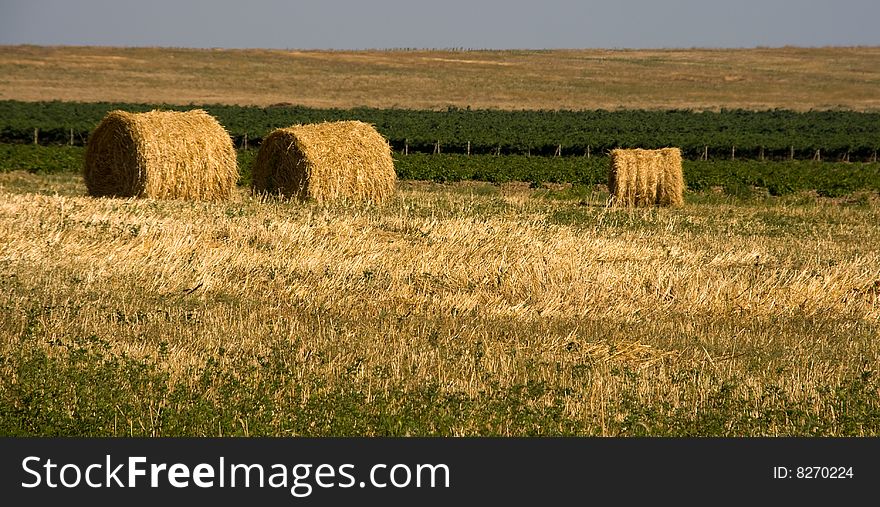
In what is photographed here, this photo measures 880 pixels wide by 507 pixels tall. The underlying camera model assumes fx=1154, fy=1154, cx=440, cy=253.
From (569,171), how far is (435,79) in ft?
253

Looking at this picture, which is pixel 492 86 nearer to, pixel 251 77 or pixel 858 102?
pixel 251 77

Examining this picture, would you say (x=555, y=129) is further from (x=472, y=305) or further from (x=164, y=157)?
(x=472, y=305)

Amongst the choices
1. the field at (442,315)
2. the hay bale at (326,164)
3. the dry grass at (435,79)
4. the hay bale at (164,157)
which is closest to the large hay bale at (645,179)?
the field at (442,315)

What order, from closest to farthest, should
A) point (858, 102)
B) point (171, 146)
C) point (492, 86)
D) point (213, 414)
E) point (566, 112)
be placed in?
point (213, 414) < point (171, 146) < point (566, 112) < point (858, 102) < point (492, 86)

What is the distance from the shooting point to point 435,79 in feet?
346

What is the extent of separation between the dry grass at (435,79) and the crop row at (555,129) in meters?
12.6

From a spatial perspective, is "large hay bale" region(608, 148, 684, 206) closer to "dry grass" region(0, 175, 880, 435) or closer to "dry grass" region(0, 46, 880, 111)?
"dry grass" region(0, 175, 880, 435)

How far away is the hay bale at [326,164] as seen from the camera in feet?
62.5

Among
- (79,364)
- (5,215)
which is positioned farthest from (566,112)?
(79,364)

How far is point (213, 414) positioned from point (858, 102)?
9273cm

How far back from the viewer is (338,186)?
1919 cm

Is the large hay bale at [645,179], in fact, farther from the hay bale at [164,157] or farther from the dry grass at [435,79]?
the dry grass at [435,79]

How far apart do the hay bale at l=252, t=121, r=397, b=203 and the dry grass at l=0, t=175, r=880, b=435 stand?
7.01 ft

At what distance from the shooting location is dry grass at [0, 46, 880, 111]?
89.2 metres
